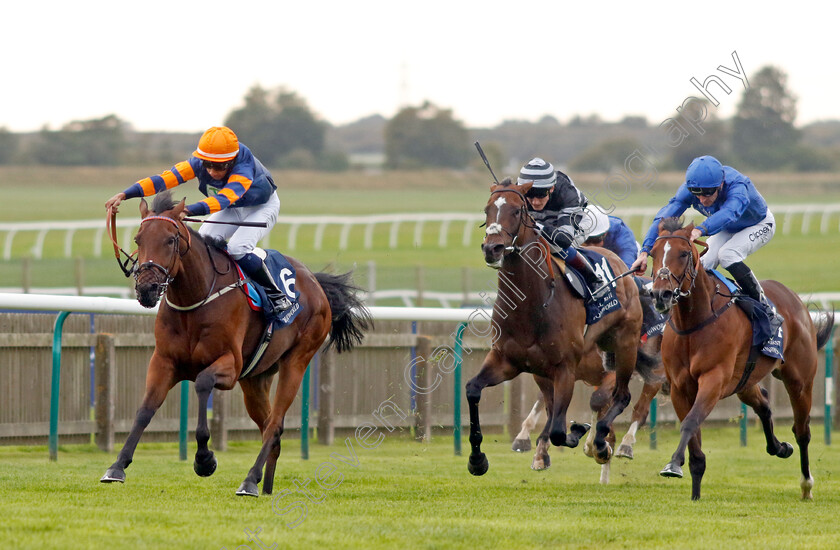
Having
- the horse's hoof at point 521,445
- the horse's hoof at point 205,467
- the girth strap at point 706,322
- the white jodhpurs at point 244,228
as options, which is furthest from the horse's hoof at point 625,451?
the horse's hoof at point 205,467

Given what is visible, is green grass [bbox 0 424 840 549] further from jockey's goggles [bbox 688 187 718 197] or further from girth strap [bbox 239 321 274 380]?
jockey's goggles [bbox 688 187 718 197]

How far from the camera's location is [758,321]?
6.82 meters

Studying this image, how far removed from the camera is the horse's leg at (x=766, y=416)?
7.25m

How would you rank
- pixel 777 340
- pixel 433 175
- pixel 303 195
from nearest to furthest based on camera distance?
pixel 777 340 < pixel 303 195 < pixel 433 175

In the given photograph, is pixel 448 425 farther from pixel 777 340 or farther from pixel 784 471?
pixel 777 340

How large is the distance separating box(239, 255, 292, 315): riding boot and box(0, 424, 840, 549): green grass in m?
0.99

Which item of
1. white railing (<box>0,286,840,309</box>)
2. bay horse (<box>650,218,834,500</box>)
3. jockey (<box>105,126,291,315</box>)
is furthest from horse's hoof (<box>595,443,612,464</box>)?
white railing (<box>0,286,840,309</box>)

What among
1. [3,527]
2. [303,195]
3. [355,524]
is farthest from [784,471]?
[303,195]

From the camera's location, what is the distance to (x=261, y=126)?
167 ft

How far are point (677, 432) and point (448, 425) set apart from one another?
2.65m

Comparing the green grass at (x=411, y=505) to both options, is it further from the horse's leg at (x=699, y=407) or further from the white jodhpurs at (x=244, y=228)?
the white jodhpurs at (x=244, y=228)

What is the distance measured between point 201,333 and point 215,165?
97cm

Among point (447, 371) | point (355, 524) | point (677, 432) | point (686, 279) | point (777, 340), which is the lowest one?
point (677, 432)

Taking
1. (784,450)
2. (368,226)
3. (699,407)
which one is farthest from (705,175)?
(368,226)
